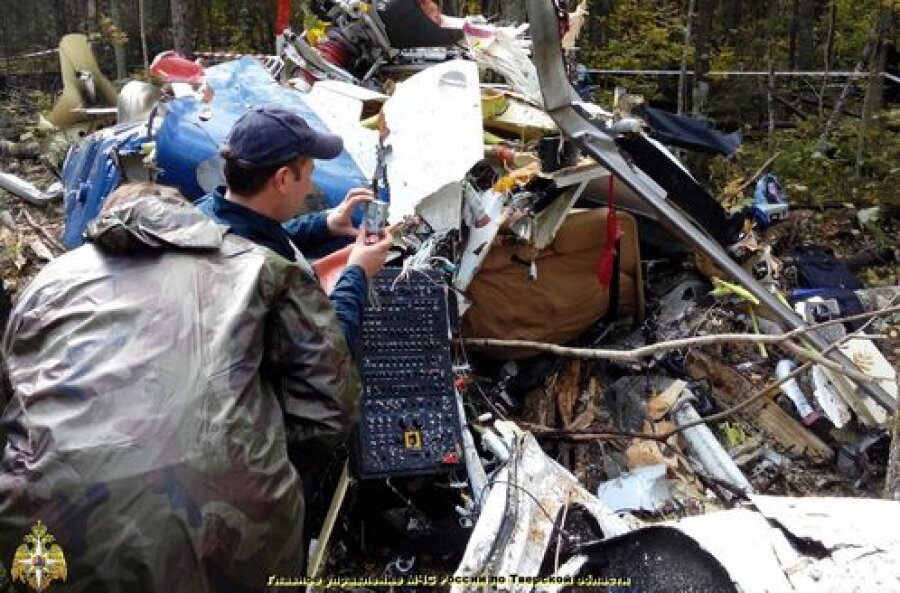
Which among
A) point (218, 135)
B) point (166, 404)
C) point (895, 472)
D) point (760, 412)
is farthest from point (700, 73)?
point (166, 404)

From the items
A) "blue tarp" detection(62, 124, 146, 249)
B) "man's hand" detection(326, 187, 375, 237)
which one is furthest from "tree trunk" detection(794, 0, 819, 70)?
"man's hand" detection(326, 187, 375, 237)

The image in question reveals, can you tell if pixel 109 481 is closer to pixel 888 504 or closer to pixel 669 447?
pixel 888 504

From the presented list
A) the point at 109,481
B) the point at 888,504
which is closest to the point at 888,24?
the point at 888,504

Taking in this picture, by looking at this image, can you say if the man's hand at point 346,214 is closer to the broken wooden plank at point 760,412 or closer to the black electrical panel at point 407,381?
the black electrical panel at point 407,381

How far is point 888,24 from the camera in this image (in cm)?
768

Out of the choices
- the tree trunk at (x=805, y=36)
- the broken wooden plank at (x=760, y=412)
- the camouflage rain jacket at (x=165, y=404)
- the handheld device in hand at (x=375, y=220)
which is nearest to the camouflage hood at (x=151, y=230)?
the camouflage rain jacket at (x=165, y=404)

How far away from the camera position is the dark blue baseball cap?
7.23 feet

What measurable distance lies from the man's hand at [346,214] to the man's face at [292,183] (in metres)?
0.55

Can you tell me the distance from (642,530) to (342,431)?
75cm

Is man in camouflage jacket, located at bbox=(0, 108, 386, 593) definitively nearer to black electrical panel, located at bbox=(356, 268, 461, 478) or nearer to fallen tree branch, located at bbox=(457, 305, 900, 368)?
black electrical panel, located at bbox=(356, 268, 461, 478)

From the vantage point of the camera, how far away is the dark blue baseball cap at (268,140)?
2.20 meters

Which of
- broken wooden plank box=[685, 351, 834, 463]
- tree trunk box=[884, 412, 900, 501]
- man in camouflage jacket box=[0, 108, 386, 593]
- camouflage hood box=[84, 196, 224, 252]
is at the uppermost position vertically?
camouflage hood box=[84, 196, 224, 252]

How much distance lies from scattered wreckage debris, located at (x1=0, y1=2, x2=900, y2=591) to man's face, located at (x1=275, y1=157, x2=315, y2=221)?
0.83 metres

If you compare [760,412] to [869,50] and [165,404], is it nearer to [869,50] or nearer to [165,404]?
[165,404]
